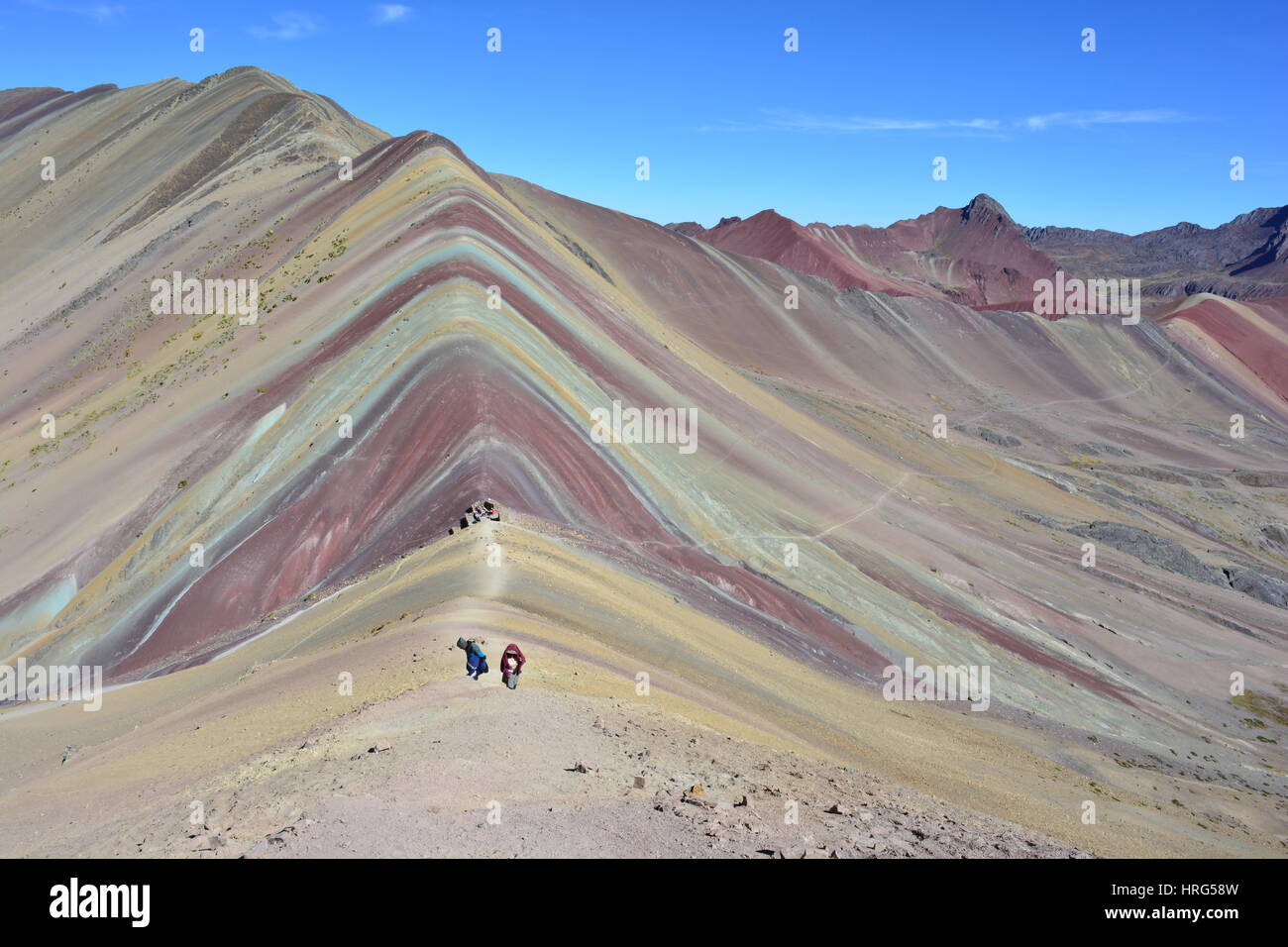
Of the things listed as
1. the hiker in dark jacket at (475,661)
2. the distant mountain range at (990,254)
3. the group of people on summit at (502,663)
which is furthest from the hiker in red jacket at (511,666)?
the distant mountain range at (990,254)

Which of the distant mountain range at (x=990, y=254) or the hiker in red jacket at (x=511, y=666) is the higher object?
the distant mountain range at (x=990, y=254)

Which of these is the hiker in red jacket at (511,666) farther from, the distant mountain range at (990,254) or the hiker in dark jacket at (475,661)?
the distant mountain range at (990,254)

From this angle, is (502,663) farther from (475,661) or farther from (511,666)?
(475,661)

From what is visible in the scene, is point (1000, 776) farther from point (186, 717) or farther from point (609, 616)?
point (186, 717)

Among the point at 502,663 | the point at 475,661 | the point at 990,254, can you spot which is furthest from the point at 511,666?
the point at 990,254

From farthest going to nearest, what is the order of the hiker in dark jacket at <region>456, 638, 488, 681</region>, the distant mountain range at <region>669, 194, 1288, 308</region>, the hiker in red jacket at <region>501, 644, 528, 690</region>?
the distant mountain range at <region>669, 194, 1288, 308</region>
the hiker in dark jacket at <region>456, 638, 488, 681</region>
the hiker in red jacket at <region>501, 644, 528, 690</region>

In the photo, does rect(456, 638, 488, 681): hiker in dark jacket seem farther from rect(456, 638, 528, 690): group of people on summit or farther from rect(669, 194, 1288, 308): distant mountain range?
rect(669, 194, 1288, 308): distant mountain range

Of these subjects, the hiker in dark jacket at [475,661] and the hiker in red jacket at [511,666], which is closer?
the hiker in red jacket at [511,666]

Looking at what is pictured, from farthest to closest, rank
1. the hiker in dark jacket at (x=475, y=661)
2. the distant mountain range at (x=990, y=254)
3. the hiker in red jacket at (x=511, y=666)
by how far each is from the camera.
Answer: the distant mountain range at (x=990, y=254) → the hiker in dark jacket at (x=475, y=661) → the hiker in red jacket at (x=511, y=666)

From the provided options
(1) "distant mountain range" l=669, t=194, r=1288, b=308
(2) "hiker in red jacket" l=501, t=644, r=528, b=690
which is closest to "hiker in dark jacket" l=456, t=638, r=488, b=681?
(2) "hiker in red jacket" l=501, t=644, r=528, b=690
